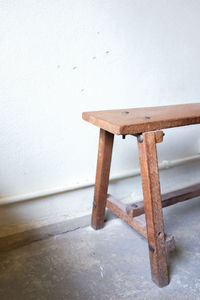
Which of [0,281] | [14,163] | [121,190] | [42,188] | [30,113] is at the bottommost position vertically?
[0,281]

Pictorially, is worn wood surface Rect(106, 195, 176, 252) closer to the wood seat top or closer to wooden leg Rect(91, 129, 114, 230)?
wooden leg Rect(91, 129, 114, 230)

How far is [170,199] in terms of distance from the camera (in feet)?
4.81

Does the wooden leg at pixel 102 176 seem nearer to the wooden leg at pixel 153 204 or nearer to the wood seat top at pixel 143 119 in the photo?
Result: the wood seat top at pixel 143 119

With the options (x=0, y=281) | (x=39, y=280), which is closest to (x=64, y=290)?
(x=39, y=280)

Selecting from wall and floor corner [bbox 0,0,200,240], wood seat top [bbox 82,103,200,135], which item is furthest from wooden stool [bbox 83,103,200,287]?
wall and floor corner [bbox 0,0,200,240]

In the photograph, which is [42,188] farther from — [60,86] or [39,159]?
[60,86]

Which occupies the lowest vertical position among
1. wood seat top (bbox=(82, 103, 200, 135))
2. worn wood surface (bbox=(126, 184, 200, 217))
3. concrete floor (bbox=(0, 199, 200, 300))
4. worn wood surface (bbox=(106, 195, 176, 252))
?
concrete floor (bbox=(0, 199, 200, 300))

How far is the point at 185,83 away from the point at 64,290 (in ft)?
4.33

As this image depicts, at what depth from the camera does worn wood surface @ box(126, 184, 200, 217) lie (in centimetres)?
136

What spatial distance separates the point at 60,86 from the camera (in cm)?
138

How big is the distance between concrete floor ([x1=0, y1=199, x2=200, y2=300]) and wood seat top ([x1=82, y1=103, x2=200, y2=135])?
619 millimetres

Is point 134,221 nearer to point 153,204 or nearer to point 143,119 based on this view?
point 153,204

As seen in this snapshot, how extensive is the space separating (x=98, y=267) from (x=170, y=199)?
0.49m

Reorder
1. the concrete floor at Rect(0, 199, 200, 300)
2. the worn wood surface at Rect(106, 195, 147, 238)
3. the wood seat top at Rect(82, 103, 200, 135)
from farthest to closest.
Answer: the worn wood surface at Rect(106, 195, 147, 238)
the concrete floor at Rect(0, 199, 200, 300)
the wood seat top at Rect(82, 103, 200, 135)
